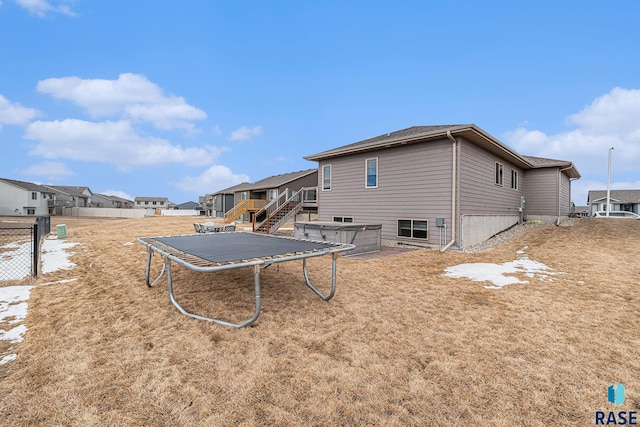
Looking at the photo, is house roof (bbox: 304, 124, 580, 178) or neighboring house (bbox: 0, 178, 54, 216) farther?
neighboring house (bbox: 0, 178, 54, 216)

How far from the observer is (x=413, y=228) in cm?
1052

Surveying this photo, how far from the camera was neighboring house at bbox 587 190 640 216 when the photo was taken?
33969 millimetres

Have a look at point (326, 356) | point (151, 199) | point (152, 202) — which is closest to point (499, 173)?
point (326, 356)

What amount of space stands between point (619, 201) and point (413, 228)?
41665 millimetres

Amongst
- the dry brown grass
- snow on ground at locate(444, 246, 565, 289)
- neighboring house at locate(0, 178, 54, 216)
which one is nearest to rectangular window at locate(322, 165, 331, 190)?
snow on ground at locate(444, 246, 565, 289)

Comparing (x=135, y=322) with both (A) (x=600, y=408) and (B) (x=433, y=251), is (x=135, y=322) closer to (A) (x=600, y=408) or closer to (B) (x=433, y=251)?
(A) (x=600, y=408)

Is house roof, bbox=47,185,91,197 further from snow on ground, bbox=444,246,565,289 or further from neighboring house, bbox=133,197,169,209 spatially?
snow on ground, bbox=444,246,565,289

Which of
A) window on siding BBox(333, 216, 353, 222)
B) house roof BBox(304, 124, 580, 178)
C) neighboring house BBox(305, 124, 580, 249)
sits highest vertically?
house roof BBox(304, 124, 580, 178)

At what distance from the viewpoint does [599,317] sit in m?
3.73

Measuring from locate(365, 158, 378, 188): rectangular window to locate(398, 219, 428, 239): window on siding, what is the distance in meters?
2.00

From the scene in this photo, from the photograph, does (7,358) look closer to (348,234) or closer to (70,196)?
(348,234)

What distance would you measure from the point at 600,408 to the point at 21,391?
173 inches

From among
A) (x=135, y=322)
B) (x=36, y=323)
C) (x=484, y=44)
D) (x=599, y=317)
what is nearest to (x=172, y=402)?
(x=135, y=322)

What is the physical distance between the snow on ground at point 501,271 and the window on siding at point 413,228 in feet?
9.60
